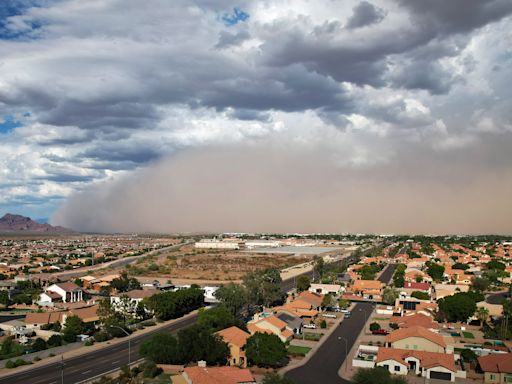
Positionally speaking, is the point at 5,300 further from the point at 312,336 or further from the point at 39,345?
the point at 312,336

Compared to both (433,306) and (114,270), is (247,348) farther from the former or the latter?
(114,270)

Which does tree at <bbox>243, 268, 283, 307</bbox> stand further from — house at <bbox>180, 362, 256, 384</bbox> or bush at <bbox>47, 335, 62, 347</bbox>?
house at <bbox>180, 362, 256, 384</bbox>

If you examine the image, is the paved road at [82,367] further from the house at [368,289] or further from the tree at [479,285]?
the tree at [479,285]

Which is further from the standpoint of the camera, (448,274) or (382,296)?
(448,274)

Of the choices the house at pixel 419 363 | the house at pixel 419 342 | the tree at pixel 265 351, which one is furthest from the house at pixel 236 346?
the house at pixel 419 342

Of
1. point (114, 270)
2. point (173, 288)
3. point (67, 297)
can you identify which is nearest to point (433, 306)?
point (173, 288)

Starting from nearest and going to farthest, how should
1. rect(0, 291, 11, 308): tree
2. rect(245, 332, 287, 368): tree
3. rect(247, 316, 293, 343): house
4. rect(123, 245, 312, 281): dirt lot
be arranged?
rect(245, 332, 287, 368): tree → rect(247, 316, 293, 343): house → rect(0, 291, 11, 308): tree → rect(123, 245, 312, 281): dirt lot

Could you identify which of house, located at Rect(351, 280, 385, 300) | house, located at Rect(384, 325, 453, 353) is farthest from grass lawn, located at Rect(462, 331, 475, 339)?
house, located at Rect(351, 280, 385, 300)
